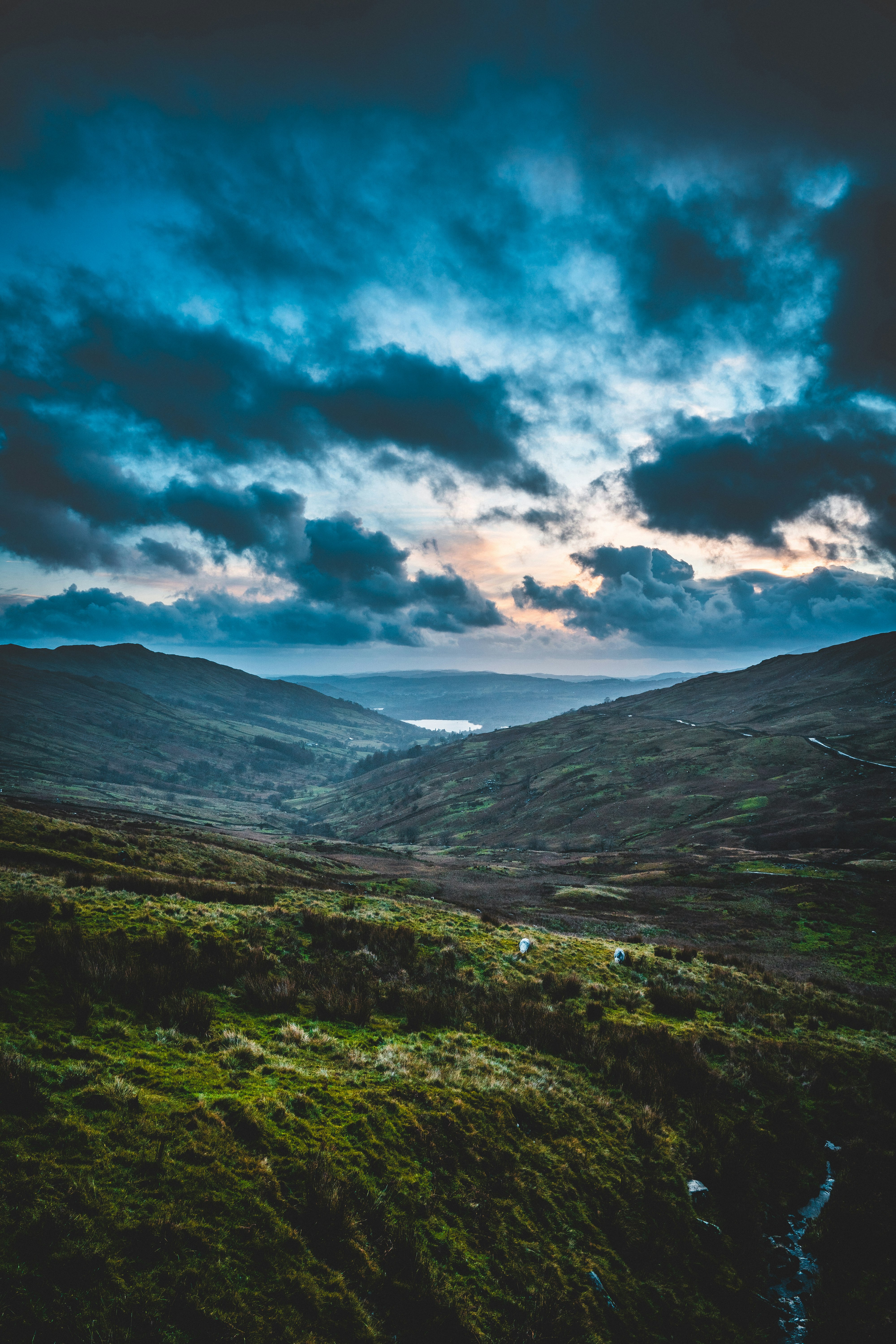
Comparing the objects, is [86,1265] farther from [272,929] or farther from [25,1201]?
[272,929]

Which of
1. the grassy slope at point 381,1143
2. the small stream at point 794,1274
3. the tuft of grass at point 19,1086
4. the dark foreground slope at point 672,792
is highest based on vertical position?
the tuft of grass at point 19,1086

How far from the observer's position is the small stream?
7371 millimetres

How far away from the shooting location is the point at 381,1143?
762 cm

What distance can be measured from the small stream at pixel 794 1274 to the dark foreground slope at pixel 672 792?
7789 centimetres

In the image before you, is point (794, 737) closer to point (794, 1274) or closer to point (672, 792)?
point (672, 792)

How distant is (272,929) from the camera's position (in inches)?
642

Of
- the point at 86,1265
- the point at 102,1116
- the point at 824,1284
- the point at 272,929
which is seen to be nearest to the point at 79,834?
the point at 272,929

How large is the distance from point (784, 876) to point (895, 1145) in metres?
54.8

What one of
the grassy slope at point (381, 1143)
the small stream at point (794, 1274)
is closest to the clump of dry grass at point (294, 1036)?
the grassy slope at point (381, 1143)

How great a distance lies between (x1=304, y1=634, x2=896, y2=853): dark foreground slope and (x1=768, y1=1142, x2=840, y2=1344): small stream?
3067 inches

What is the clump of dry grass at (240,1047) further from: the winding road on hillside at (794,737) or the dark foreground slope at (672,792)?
the winding road on hillside at (794,737)

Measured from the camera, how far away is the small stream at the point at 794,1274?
737cm

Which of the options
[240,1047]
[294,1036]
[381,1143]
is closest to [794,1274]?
[381,1143]

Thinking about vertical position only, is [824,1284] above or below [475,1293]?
below
